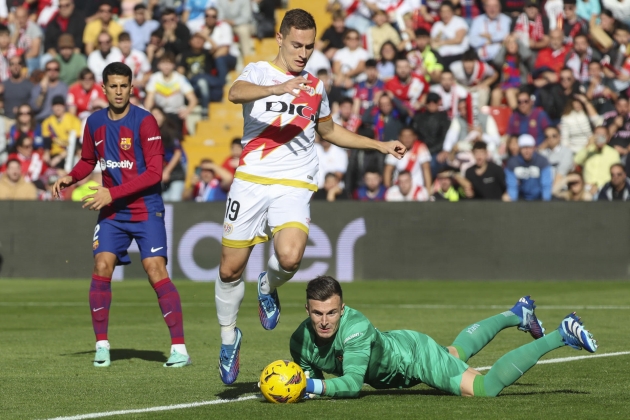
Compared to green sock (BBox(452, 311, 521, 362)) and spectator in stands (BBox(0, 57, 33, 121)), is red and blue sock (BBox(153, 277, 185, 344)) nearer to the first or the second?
green sock (BBox(452, 311, 521, 362))

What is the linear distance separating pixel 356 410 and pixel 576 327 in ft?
4.53

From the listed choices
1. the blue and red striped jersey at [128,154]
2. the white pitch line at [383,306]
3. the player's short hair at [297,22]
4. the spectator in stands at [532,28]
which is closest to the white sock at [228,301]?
the blue and red striped jersey at [128,154]

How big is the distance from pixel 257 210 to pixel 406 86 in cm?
1366

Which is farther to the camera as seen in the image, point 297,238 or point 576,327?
point 297,238

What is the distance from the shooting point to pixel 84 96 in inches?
866

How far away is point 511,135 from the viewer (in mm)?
20031

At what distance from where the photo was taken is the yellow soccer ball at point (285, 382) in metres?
6.80

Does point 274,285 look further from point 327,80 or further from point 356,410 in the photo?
point 327,80

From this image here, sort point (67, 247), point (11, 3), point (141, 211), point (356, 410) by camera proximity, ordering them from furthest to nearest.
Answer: point (11, 3), point (67, 247), point (141, 211), point (356, 410)

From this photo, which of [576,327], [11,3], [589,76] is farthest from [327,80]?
[576,327]

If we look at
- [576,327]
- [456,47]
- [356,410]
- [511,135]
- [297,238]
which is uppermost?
[456,47]

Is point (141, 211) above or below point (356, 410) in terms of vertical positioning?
above

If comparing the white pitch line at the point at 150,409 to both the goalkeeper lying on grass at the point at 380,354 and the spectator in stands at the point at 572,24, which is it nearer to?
the goalkeeper lying on grass at the point at 380,354

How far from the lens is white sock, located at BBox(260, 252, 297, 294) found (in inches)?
307
